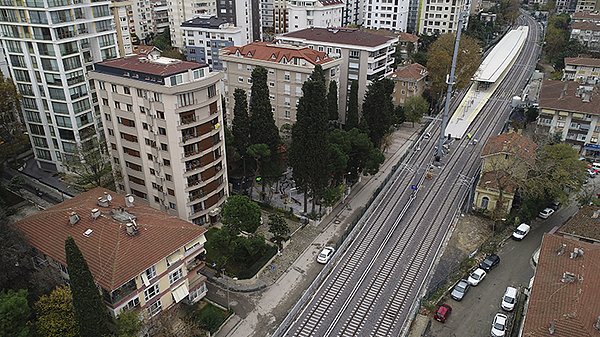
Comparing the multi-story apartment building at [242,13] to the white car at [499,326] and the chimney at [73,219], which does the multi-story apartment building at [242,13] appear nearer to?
the chimney at [73,219]

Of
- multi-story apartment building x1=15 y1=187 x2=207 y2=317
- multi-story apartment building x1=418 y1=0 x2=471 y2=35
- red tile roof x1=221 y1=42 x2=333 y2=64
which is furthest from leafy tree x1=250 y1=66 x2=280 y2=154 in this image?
multi-story apartment building x1=418 y1=0 x2=471 y2=35

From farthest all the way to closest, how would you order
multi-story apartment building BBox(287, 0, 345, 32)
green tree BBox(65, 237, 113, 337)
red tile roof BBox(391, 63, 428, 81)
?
multi-story apartment building BBox(287, 0, 345, 32), red tile roof BBox(391, 63, 428, 81), green tree BBox(65, 237, 113, 337)

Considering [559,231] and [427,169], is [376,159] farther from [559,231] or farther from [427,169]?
[559,231]

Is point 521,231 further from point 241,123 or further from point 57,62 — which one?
point 57,62

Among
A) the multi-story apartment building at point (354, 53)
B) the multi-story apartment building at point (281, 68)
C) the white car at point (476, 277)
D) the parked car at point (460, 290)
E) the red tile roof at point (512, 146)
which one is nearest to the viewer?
the parked car at point (460, 290)

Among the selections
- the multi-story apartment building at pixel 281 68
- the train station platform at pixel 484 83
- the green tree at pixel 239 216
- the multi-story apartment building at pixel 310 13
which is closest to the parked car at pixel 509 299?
the green tree at pixel 239 216

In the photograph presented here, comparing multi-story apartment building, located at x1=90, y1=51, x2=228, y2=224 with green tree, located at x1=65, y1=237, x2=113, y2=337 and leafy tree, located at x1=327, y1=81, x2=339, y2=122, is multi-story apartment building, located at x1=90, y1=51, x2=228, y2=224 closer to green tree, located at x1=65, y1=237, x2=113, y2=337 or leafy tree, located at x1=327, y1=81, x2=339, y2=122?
green tree, located at x1=65, y1=237, x2=113, y2=337

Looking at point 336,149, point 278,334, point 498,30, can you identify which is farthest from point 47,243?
point 498,30

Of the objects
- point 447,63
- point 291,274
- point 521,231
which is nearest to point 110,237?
point 291,274
